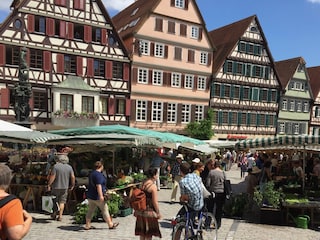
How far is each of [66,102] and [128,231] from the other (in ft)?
60.0

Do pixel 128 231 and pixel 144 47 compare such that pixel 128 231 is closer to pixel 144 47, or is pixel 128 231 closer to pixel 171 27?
pixel 144 47

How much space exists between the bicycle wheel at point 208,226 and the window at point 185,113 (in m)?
24.2

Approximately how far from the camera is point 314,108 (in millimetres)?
40875

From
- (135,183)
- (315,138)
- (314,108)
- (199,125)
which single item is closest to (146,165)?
(135,183)

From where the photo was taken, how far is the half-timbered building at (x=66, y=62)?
22375 millimetres

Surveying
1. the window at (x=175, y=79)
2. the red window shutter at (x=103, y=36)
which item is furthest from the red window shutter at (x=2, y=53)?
the window at (x=175, y=79)

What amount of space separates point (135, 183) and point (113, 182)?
793 mm

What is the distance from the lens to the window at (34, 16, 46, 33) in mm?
23047

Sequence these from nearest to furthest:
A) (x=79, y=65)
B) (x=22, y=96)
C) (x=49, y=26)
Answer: (x=22, y=96)
(x=49, y=26)
(x=79, y=65)

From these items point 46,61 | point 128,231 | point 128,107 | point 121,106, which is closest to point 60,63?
point 46,61

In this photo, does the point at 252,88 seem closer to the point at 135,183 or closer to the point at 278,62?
the point at 278,62

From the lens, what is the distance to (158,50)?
94.6ft

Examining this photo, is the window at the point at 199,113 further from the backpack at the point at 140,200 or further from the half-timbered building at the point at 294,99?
the backpack at the point at 140,200

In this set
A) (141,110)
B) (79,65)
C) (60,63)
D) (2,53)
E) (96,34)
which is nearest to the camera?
(2,53)
